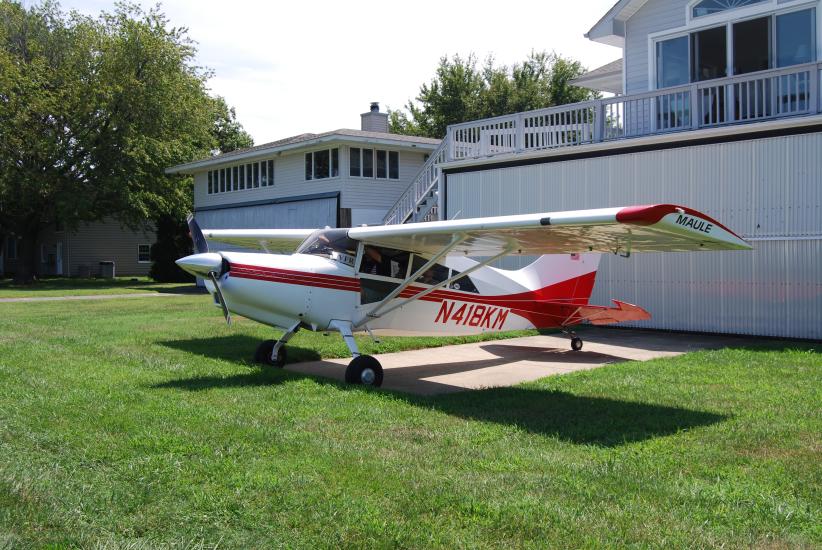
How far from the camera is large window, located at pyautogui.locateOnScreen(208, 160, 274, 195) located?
31688 mm

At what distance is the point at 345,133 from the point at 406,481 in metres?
24.2

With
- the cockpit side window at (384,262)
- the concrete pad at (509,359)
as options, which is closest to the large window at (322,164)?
the concrete pad at (509,359)

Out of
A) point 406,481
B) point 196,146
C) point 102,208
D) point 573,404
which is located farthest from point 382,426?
point 196,146

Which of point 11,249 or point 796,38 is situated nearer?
point 796,38

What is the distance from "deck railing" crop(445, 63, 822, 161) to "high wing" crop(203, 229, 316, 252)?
609cm

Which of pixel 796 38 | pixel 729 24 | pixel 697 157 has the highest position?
pixel 729 24

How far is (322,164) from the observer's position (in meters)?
28.5

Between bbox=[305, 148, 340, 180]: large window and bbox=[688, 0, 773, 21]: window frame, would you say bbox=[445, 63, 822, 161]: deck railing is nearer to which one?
bbox=[688, 0, 773, 21]: window frame

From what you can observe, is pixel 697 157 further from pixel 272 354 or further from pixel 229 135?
pixel 229 135

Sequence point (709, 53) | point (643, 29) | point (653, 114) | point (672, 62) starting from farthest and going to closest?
point (643, 29)
point (672, 62)
point (709, 53)
point (653, 114)

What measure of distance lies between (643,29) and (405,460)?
52.4ft

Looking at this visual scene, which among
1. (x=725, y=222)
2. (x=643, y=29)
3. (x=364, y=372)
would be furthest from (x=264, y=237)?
(x=643, y=29)

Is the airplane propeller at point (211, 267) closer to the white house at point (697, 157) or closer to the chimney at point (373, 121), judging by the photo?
the white house at point (697, 157)

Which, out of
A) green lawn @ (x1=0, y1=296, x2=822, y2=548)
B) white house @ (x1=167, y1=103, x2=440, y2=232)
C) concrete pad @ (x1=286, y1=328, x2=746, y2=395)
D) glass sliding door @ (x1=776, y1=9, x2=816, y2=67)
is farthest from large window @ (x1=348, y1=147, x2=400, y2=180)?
green lawn @ (x1=0, y1=296, x2=822, y2=548)
